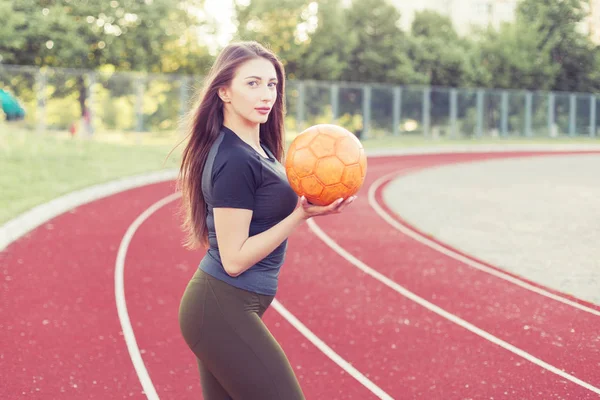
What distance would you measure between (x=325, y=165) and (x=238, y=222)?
436 mm

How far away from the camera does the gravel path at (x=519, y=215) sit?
388 inches

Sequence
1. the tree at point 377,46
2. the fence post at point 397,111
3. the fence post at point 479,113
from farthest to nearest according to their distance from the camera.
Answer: the tree at point 377,46
the fence post at point 479,113
the fence post at point 397,111

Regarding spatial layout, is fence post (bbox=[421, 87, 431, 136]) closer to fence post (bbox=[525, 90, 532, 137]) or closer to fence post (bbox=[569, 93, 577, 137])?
fence post (bbox=[525, 90, 532, 137])

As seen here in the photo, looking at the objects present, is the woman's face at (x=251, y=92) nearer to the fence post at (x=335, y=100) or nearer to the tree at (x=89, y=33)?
the fence post at (x=335, y=100)

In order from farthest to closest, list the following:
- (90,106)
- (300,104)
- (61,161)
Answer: (300,104) < (90,106) < (61,161)

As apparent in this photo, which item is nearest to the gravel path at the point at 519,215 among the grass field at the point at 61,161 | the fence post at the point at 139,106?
the grass field at the point at 61,161

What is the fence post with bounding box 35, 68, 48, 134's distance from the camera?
81.1 feet

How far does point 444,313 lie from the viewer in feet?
24.5

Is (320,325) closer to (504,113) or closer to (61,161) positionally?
(61,161)

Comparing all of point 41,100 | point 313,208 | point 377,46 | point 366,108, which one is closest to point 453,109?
point 366,108

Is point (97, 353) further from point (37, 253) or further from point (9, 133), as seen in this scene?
point (9, 133)

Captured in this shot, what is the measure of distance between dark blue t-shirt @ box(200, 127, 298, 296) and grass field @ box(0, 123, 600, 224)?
386 inches

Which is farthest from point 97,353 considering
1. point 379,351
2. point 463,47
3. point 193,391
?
point 463,47

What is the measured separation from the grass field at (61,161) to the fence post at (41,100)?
337mm
